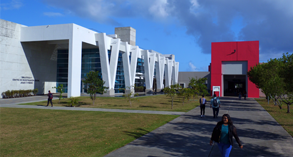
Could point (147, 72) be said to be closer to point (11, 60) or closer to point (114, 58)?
point (114, 58)

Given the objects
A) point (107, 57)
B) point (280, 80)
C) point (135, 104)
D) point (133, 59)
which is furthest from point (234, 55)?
point (135, 104)

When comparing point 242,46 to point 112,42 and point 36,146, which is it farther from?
point 36,146

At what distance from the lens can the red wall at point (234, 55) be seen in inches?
1652

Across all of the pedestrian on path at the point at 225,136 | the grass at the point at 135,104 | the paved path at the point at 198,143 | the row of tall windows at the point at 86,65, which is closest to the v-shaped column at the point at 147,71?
the row of tall windows at the point at 86,65

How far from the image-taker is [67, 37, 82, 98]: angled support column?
103ft

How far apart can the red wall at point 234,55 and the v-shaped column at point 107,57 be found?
19.9m

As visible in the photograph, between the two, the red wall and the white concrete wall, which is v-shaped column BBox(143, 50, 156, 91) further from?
the white concrete wall

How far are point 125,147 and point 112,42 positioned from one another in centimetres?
3365

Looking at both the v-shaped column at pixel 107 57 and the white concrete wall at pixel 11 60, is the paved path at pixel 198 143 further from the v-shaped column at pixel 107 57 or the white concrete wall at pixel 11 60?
the white concrete wall at pixel 11 60

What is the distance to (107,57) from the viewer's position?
36938mm

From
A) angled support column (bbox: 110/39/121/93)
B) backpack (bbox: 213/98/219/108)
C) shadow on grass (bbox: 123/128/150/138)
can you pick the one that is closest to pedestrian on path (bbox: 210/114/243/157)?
shadow on grass (bbox: 123/128/150/138)

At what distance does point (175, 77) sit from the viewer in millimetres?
78188

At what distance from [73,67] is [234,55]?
3026 centimetres

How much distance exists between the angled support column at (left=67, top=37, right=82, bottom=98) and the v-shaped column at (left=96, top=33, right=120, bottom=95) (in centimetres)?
480
